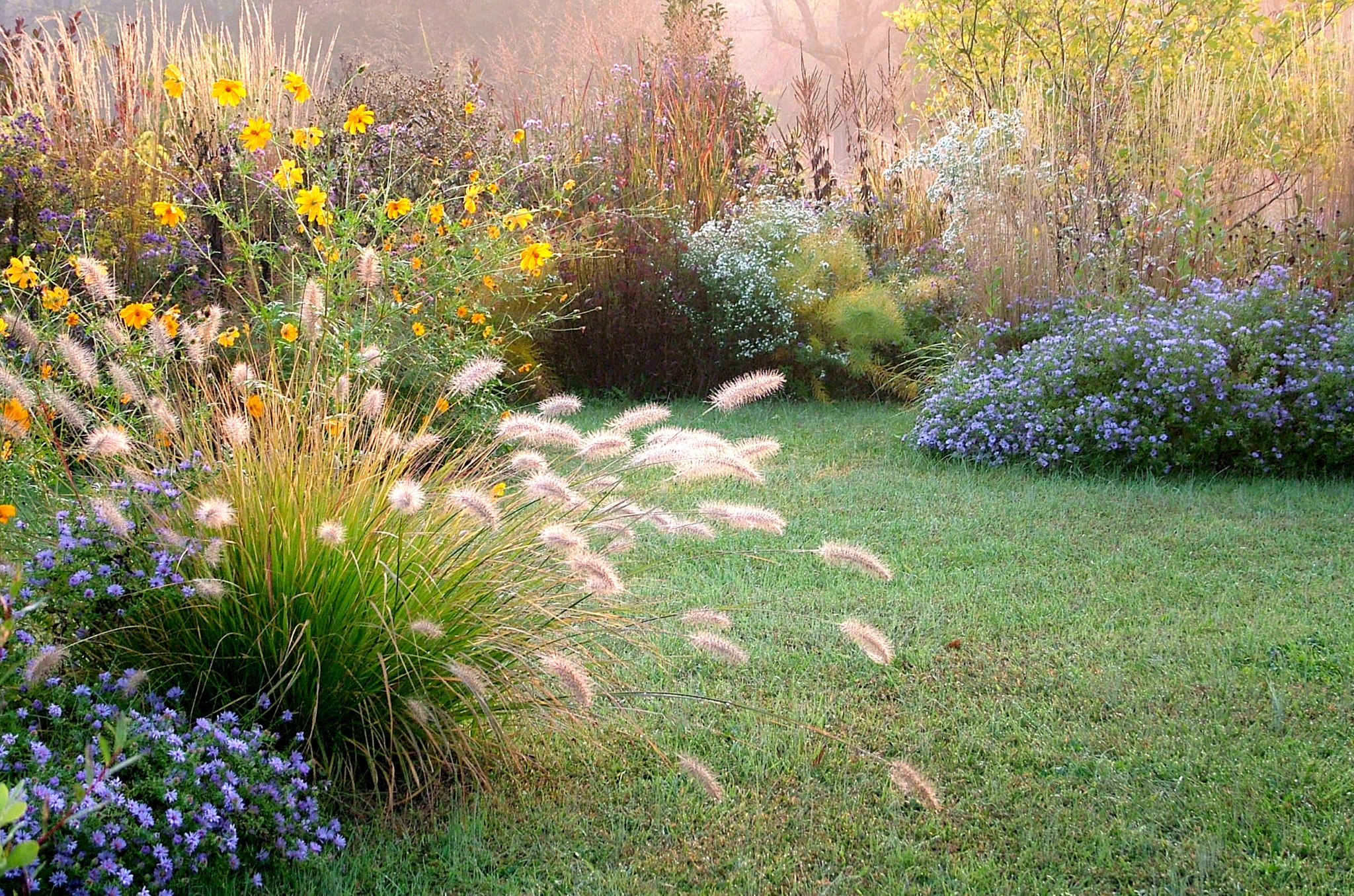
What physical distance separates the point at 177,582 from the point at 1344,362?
489cm

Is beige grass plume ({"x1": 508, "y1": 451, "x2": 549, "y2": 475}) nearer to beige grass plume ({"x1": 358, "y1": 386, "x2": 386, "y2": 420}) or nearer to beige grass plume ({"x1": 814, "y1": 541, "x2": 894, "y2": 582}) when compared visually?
beige grass plume ({"x1": 358, "y1": 386, "x2": 386, "y2": 420})

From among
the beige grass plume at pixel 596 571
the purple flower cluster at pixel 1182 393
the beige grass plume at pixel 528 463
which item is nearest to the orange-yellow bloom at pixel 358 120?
the beige grass plume at pixel 528 463

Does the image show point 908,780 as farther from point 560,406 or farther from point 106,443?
point 106,443

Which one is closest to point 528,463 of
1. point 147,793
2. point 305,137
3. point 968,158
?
point 147,793

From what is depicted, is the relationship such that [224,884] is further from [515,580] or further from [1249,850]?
[1249,850]

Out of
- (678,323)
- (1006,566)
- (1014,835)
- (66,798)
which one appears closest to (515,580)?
(66,798)

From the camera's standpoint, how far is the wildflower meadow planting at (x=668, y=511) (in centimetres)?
200

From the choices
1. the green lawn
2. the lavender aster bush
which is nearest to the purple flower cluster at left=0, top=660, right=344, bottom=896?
the lavender aster bush

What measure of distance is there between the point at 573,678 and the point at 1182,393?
3.97 metres

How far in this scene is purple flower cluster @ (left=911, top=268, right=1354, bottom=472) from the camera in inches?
190

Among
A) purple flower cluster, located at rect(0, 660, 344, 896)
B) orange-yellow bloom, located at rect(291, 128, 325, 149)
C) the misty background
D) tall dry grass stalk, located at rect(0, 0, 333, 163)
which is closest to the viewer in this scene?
purple flower cluster, located at rect(0, 660, 344, 896)

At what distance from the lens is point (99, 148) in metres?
5.71

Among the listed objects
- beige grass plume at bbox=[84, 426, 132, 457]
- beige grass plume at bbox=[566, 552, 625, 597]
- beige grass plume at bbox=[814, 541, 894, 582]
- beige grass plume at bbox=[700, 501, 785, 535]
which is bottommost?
beige grass plume at bbox=[814, 541, 894, 582]

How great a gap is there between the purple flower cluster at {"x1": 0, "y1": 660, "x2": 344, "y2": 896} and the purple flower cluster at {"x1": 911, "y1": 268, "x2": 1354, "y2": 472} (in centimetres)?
401
